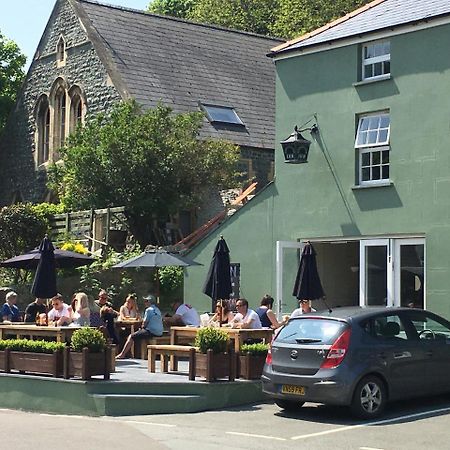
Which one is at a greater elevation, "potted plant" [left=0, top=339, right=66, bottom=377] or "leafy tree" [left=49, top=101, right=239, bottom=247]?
"leafy tree" [left=49, top=101, right=239, bottom=247]

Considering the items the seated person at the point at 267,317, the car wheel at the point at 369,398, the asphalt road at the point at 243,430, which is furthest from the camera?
the seated person at the point at 267,317

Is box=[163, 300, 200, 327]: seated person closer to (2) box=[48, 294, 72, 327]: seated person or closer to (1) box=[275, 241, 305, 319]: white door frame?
(2) box=[48, 294, 72, 327]: seated person

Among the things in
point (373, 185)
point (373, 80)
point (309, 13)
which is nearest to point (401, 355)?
point (373, 185)

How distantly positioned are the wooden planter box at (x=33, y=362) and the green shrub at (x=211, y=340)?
2200 mm

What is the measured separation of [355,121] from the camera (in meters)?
21.1

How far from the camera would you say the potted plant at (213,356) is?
50.2ft

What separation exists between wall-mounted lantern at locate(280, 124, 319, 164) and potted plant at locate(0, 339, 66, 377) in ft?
25.6

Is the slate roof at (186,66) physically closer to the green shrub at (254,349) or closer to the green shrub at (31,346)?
the green shrub at (31,346)

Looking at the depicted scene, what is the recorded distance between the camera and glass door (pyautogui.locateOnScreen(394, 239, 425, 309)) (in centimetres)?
1988

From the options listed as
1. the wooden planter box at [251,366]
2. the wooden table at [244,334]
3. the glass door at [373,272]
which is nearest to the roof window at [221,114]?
the glass door at [373,272]

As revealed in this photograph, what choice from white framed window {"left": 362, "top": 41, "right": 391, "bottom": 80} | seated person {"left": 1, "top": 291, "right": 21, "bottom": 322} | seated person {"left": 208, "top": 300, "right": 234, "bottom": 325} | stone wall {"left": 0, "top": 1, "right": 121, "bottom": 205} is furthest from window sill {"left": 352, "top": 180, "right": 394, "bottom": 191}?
stone wall {"left": 0, "top": 1, "right": 121, "bottom": 205}

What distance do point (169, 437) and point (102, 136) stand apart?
17521 millimetres

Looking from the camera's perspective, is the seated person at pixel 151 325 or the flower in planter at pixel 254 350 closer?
the flower in planter at pixel 254 350

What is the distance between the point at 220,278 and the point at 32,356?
14.2ft
